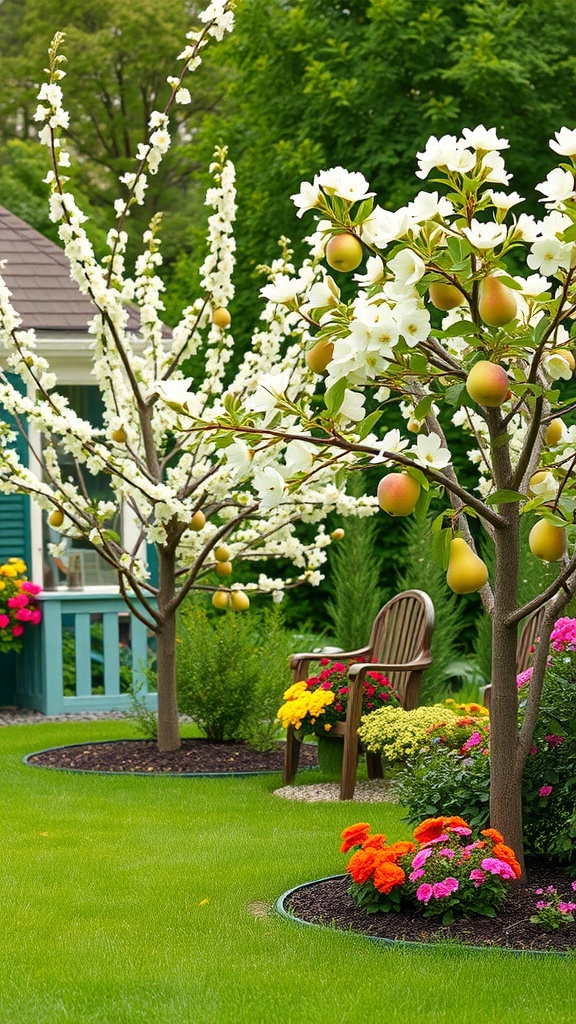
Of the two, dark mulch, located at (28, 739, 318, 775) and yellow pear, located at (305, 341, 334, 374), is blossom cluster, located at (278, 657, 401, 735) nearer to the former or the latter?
dark mulch, located at (28, 739, 318, 775)

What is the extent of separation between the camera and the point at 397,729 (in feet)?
19.6

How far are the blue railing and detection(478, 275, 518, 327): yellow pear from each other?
6.34 meters

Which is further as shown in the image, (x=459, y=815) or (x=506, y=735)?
(x=459, y=815)

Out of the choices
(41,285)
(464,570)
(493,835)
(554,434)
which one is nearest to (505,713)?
(493,835)

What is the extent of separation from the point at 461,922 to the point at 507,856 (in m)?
0.23

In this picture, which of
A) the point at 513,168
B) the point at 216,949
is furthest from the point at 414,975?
the point at 513,168

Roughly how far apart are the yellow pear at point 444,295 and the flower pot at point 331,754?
381cm

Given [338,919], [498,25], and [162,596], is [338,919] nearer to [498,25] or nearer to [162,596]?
[162,596]

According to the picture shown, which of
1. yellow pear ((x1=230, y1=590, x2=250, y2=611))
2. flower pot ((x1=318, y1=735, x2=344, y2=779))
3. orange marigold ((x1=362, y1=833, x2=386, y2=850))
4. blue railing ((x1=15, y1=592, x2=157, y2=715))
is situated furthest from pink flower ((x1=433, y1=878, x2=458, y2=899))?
blue railing ((x1=15, y1=592, x2=157, y2=715))

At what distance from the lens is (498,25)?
1195 centimetres

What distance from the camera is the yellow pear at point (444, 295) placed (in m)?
3.35

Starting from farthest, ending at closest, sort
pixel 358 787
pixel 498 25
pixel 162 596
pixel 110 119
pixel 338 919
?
pixel 110 119 → pixel 498 25 → pixel 162 596 → pixel 358 787 → pixel 338 919

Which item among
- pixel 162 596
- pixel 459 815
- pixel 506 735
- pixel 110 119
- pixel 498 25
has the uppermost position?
pixel 110 119

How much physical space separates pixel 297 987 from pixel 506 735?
1.09m
